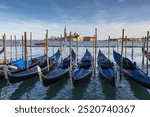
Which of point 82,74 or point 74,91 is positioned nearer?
point 74,91

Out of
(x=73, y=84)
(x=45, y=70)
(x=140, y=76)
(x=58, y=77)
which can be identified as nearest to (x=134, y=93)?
(x=140, y=76)

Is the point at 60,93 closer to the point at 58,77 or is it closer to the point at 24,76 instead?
the point at 58,77

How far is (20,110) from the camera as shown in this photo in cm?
596

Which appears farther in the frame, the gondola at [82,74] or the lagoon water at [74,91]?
the gondola at [82,74]

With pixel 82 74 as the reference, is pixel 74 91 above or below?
below

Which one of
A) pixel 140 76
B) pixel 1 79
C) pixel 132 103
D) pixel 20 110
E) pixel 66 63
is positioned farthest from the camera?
pixel 66 63

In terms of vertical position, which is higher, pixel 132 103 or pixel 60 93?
pixel 132 103

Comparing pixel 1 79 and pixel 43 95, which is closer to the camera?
pixel 43 95

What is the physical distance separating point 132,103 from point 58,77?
8.06 m

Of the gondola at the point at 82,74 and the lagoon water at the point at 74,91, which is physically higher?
the gondola at the point at 82,74

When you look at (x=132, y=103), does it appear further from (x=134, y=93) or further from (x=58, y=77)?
(x=58, y=77)

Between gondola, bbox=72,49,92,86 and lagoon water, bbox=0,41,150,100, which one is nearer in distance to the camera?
lagoon water, bbox=0,41,150,100

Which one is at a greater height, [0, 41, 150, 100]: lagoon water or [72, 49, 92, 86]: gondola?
[72, 49, 92, 86]: gondola

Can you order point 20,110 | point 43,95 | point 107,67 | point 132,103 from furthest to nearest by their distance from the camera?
point 107,67 → point 43,95 → point 132,103 → point 20,110
